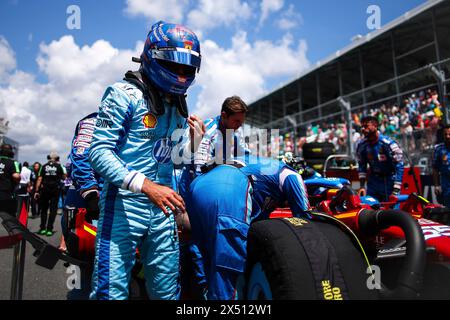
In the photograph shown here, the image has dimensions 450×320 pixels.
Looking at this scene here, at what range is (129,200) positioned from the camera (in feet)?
5.51

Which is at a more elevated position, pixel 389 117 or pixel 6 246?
pixel 389 117

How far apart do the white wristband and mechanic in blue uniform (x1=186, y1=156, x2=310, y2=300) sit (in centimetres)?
47

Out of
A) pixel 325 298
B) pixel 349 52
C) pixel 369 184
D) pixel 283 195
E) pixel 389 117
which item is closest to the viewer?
pixel 325 298

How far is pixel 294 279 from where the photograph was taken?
Result: 4.14 ft

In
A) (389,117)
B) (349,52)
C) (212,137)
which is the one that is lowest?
(212,137)

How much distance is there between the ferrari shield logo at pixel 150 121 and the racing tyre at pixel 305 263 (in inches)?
28.8

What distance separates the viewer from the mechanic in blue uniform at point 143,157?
1576 mm

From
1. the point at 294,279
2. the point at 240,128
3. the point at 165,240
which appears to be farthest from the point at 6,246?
the point at 240,128

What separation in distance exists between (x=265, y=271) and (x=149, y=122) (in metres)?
0.90

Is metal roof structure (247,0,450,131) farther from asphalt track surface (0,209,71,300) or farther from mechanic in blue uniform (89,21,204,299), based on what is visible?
asphalt track surface (0,209,71,300)

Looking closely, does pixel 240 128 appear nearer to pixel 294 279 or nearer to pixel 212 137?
pixel 212 137

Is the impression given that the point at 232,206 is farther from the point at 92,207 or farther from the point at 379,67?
the point at 379,67

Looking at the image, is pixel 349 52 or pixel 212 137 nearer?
pixel 212 137

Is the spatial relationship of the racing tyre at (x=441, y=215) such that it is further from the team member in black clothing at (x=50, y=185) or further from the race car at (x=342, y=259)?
the team member in black clothing at (x=50, y=185)
